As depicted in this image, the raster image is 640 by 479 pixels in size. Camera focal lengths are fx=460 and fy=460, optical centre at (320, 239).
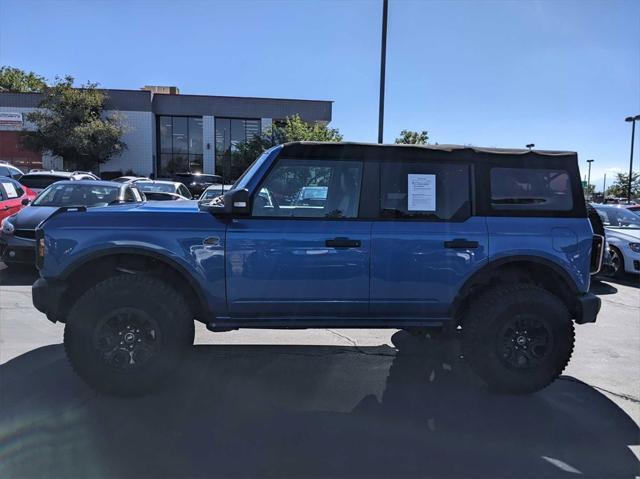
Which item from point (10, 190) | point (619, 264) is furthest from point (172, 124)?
point (619, 264)

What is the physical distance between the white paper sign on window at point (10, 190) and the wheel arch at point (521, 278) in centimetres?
998

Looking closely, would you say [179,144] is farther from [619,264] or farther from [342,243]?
[342,243]

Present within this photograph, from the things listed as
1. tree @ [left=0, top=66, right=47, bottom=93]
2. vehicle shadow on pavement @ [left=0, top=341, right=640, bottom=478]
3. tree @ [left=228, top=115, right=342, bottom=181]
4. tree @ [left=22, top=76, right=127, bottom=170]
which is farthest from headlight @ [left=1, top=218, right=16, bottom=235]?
tree @ [left=0, top=66, right=47, bottom=93]

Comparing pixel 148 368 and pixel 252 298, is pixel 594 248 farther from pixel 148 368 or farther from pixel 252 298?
pixel 148 368

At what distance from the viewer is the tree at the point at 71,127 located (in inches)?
1142

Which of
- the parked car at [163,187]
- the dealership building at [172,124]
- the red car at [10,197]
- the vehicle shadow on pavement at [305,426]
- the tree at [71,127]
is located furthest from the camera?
the dealership building at [172,124]

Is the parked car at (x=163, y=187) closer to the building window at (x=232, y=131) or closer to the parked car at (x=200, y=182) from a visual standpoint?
the parked car at (x=200, y=182)

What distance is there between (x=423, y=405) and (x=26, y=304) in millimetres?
5487

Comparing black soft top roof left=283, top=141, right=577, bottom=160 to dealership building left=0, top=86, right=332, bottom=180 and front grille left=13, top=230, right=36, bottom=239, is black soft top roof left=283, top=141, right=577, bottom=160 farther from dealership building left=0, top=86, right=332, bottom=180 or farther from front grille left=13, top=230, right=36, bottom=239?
dealership building left=0, top=86, right=332, bottom=180

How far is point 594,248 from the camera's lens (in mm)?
4027

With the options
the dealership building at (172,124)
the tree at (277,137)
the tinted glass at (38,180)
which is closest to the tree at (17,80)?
the dealership building at (172,124)

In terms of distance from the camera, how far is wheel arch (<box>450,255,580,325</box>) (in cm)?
387

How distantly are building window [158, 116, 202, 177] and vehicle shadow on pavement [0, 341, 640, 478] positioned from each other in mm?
32812

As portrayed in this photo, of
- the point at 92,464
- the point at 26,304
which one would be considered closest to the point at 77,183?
the point at 26,304
